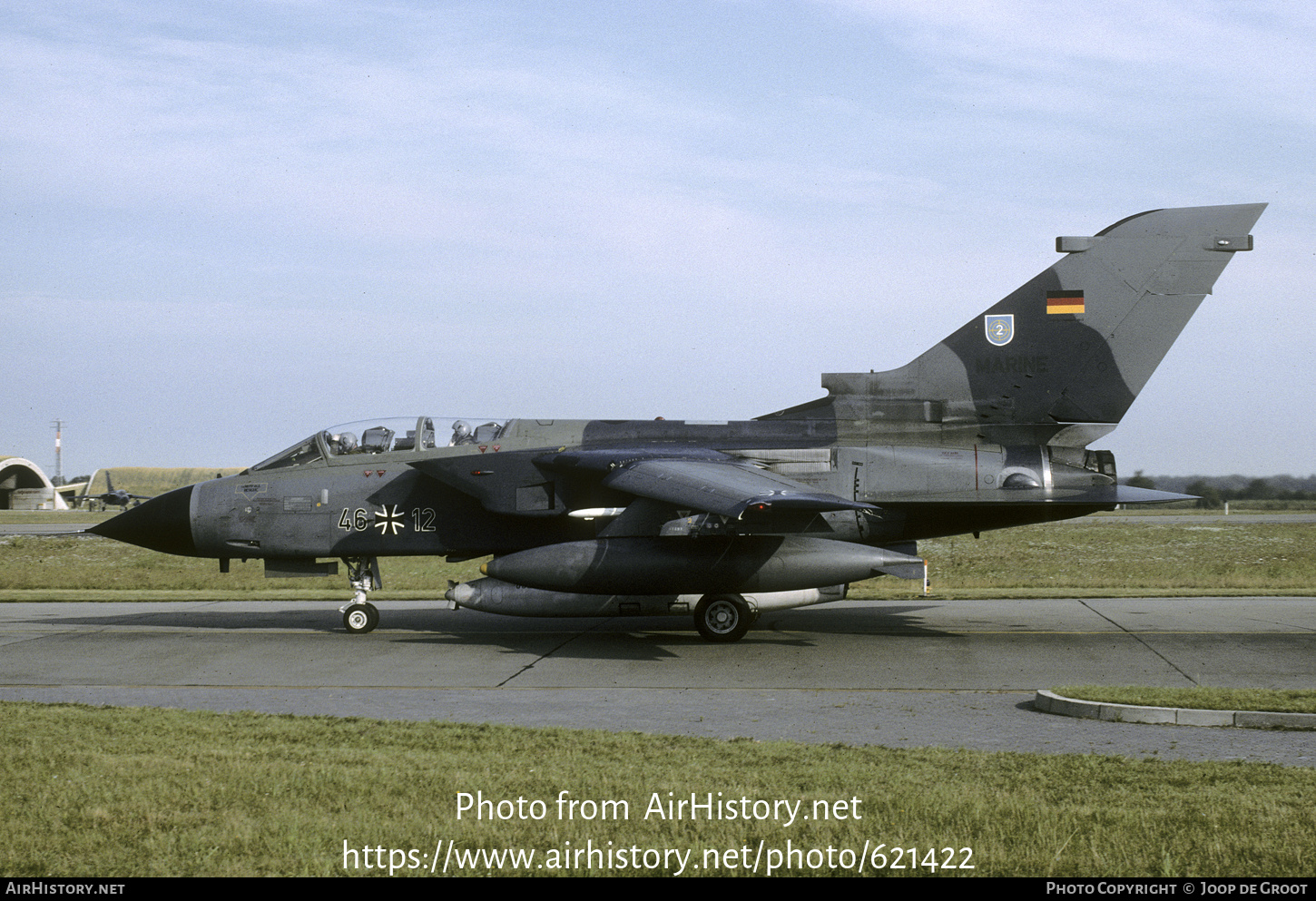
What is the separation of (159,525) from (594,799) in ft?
40.6

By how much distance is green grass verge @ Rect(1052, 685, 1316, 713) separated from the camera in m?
9.05

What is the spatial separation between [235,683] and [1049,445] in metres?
11.3

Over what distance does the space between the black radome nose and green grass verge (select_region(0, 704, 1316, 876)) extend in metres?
8.26

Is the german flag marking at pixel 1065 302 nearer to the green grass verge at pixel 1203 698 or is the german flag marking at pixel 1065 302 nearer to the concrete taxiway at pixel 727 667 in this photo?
the concrete taxiway at pixel 727 667

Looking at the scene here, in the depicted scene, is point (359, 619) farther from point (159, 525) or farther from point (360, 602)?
point (159, 525)

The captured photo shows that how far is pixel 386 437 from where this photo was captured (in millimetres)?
16453

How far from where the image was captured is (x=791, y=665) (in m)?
12.8

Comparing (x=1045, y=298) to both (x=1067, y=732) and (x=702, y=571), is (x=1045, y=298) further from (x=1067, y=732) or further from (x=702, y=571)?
(x=1067, y=732)

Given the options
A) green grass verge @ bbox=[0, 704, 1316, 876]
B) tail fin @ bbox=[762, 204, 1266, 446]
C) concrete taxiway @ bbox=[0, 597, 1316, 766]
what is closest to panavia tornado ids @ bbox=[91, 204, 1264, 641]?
tail fin @ bbox=[762, 204, 1266, 446]

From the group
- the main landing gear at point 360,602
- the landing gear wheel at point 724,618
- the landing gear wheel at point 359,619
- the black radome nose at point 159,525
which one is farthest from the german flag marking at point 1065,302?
the black radome nose at point 159,525

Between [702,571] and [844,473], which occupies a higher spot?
[844,473]

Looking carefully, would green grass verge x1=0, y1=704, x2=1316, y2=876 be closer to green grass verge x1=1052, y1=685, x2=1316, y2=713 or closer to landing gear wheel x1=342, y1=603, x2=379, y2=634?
green grass verge x1=1052, y1=685, x2=1316, y2=713
